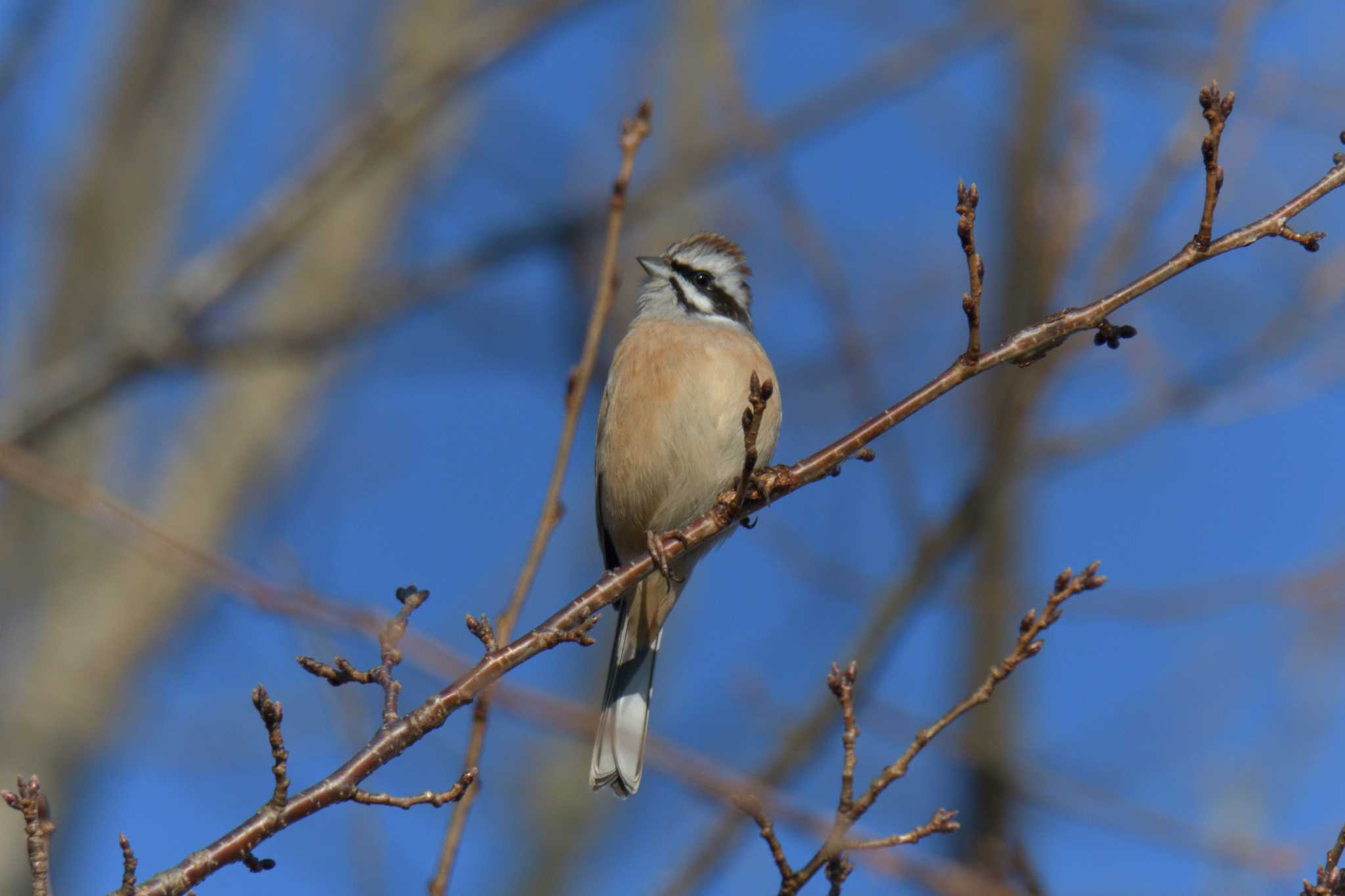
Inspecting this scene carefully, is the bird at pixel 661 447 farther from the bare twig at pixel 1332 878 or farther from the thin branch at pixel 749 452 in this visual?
the bare twig at pixel 1332 878

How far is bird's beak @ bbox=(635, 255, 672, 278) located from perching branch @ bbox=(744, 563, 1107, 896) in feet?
9.18

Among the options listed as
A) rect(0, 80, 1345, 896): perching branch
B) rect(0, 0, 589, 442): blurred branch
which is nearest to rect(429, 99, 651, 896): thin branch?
rect(0, 80, 1345, 896): perching branch

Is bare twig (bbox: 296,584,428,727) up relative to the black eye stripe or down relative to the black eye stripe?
down

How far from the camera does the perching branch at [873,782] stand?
2703mm

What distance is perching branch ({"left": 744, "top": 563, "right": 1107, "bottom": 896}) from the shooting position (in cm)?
270

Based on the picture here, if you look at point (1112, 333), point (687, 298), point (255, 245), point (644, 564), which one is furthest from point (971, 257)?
point (255, 245)

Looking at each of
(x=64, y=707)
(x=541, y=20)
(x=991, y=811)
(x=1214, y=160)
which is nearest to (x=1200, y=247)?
(x=1214, y=160)

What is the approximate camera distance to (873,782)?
2811 millimetres

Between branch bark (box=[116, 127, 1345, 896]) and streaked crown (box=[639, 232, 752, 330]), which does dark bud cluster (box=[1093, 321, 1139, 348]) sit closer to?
branch bark (box=[116, 127, 1345, 896])

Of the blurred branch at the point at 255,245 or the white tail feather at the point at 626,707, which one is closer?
the white tail feather at the point at 626,707

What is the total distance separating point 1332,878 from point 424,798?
1.81 meters

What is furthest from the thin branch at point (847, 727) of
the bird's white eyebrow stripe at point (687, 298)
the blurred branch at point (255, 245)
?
the blurred branch at point (255, 245)

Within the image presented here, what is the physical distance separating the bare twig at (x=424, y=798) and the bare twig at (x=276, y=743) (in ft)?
0.45

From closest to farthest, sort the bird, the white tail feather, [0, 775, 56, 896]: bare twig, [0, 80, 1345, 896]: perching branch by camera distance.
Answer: [0, 775, 56, 896]: bare twig → [0, 80, 1345, 896]: perching branch → the white tail feather → the bird
